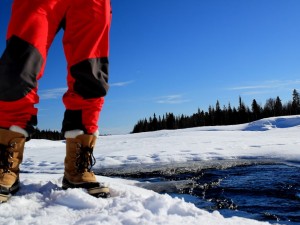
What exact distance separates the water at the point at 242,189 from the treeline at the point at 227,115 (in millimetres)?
66819

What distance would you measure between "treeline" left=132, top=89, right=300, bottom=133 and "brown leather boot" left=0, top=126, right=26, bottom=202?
68721 mm

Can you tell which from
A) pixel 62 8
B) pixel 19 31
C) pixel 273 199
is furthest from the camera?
pixel 273 199

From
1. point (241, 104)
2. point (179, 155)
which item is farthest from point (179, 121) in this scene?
point (179, 155)

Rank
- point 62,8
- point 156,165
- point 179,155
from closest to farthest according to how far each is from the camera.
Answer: point 62,8 < point 156,165 < point 179,155

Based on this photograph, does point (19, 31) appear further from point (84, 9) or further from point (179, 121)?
point (179, 121)

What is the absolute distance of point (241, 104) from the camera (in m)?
71.9

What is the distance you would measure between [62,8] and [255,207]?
1.58 metres

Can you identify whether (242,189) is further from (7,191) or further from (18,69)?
(18,69)

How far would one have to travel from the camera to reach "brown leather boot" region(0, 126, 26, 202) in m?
1.62

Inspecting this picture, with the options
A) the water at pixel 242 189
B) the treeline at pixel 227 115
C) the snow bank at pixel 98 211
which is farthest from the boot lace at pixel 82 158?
the treeline at pixel 227 115

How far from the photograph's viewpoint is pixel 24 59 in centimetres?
158

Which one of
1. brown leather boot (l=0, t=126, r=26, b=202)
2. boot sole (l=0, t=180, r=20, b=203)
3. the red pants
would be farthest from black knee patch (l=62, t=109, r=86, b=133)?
boot sole (l=0, t=180, r=20, b=203)

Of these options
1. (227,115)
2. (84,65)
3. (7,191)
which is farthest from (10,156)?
(227,115)

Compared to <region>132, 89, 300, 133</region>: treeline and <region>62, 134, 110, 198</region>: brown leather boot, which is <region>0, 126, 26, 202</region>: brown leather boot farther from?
<region>132, 89, 300, 133</region>: treeline
